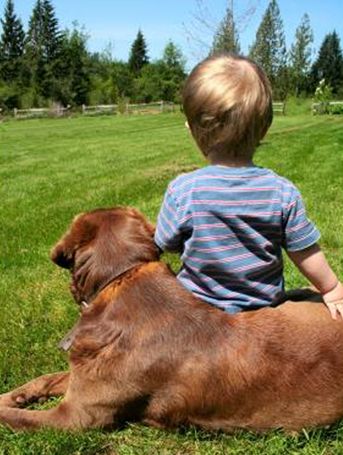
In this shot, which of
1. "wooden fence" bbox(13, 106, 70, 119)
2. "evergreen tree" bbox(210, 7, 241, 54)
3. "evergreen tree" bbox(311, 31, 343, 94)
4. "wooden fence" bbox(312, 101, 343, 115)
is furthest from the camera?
"evergreen tree" bbox(311, 31, 343, 94)

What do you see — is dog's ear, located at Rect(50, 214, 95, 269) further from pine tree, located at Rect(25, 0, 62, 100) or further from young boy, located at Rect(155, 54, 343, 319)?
pine tree, located at Rect(25, 0, 62, 100)

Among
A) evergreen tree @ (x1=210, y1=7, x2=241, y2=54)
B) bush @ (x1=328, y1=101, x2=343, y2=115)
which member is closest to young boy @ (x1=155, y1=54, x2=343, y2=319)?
evergreen tree @ (x1=210, y1=7, x2=241, y2=54)

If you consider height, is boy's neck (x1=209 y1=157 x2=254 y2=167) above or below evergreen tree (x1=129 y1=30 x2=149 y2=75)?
below

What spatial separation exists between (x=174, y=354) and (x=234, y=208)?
2.41 feet

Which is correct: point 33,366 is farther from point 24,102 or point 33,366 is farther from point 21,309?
point 24,102

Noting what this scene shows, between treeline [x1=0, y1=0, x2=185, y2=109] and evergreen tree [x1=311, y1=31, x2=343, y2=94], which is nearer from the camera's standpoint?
treeline [x1=0, y1=0, x2=185, y2=109]

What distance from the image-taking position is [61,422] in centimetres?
313

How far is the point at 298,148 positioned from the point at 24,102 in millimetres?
48239

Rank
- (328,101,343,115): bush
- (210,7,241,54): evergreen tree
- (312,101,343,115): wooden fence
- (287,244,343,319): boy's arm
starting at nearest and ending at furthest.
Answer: (287,244,343,319): boy's arm
(210,7,241,54): evergreen tree
(328,101,343,115): bush
(312,101,343,115): wooden fence

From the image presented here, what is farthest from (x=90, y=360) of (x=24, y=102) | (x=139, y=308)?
(x=24, y=102)

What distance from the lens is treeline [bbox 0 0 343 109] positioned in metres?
63.4

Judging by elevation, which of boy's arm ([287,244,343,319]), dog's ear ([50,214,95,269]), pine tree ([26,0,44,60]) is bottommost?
boy's arm ([287,244,343,319])

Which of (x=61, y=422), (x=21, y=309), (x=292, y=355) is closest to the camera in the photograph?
(x=292, y=355)

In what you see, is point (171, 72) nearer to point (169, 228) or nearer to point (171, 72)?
point (171, 72)
